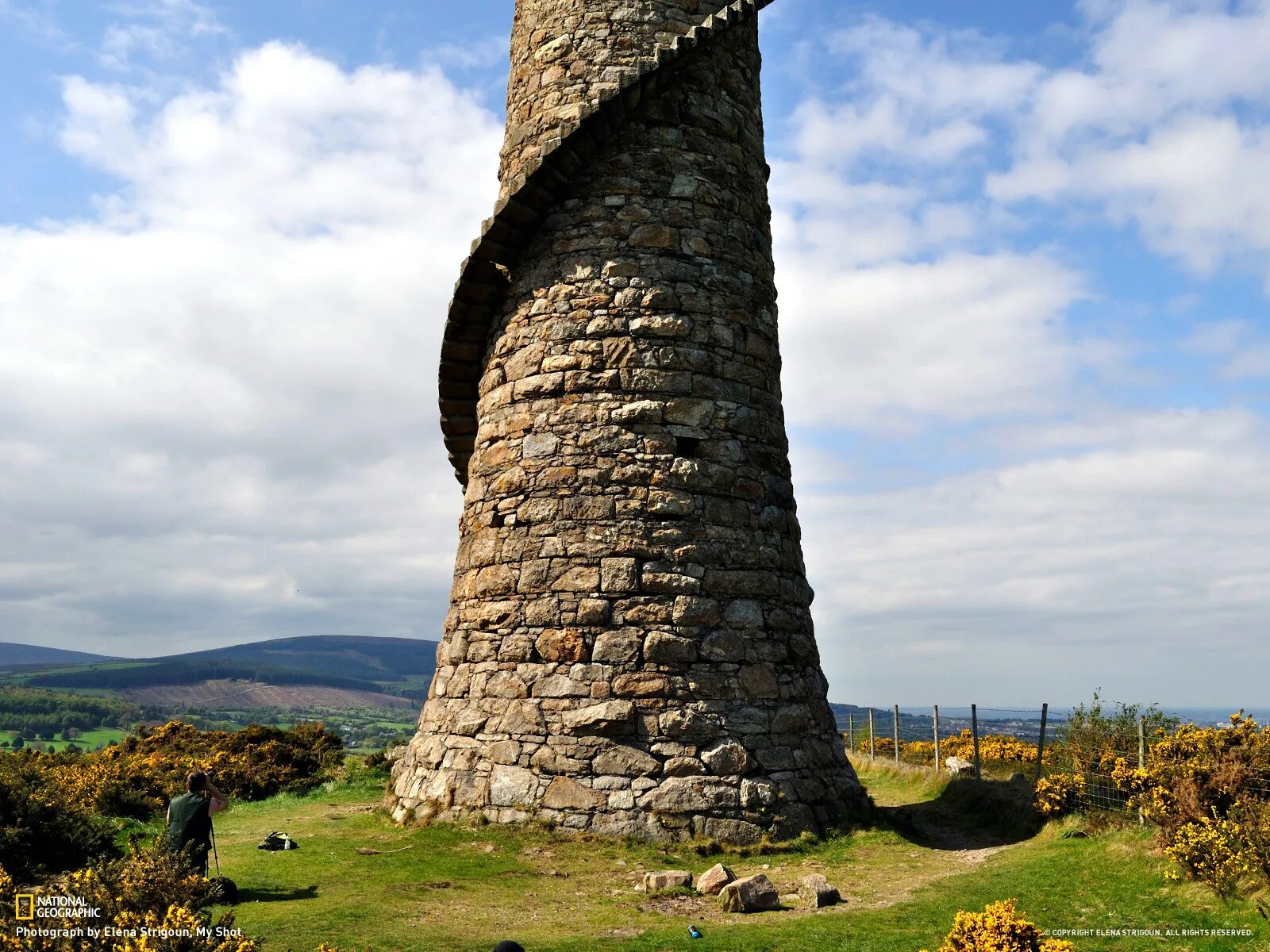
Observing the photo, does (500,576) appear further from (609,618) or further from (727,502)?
(727,502)

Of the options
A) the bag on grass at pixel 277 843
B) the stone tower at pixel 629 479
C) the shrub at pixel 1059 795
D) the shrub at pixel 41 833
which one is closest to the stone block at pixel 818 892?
the stone tower at pixel 629 479

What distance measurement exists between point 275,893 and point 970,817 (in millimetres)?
7820

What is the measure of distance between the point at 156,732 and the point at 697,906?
14.2 meters

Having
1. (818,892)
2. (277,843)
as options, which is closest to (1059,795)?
(818,892)

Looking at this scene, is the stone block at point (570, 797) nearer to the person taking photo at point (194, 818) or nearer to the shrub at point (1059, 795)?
the person taking photo at point (194, 818)

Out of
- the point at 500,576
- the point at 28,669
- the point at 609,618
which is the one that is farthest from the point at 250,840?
the point at 28,669

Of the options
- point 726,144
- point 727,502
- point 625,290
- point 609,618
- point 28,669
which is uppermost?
point 726,144

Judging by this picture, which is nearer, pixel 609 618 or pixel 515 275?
pixel 609 618

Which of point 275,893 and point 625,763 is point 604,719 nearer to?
point 625,763

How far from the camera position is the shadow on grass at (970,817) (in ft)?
32.3

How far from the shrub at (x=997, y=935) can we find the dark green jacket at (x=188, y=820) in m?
5.30

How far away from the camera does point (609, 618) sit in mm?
9164

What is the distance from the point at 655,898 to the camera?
23.9 ft

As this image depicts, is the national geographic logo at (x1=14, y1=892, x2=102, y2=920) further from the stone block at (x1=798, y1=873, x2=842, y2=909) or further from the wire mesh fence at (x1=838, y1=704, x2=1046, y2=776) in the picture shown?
the wire mesh fence at (x1=838, y1=704, x2=1046, y2=776)
